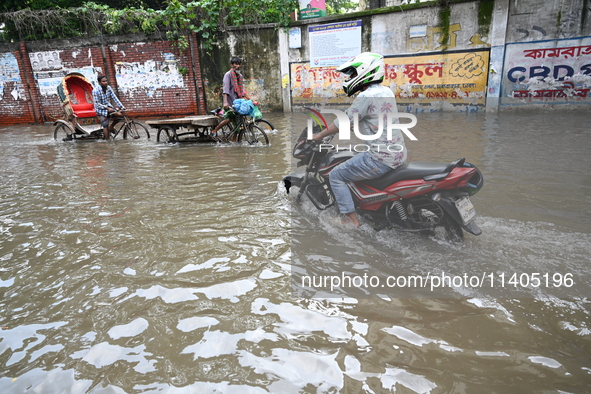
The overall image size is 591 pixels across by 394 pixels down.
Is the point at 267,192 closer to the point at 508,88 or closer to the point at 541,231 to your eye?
the point at 541,231

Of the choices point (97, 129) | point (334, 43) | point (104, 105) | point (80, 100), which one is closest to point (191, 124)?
point (104, 105)

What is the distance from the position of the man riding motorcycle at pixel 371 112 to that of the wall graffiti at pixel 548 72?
1091cm

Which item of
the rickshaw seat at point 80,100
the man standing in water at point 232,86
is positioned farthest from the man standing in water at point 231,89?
the rickshaw seat at point 80,100

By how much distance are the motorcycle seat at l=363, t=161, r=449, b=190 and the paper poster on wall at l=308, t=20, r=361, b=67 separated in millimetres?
11380

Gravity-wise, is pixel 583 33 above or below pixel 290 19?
below

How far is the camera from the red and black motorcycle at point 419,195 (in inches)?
118

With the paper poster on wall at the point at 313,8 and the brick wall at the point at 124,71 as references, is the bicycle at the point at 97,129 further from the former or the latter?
the paper poster on wall at the point at 313,8

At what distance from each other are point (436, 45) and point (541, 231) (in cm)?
1100

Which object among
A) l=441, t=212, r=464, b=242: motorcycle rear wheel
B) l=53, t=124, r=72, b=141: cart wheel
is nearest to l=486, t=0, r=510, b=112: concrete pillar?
l=441, t=212, r=464, b=242: motorcycle rear wheel

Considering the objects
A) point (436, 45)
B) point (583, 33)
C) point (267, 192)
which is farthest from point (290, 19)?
point (267, 192)

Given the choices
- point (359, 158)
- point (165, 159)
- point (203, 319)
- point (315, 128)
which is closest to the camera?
point (203, 319)

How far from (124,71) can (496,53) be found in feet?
45.4

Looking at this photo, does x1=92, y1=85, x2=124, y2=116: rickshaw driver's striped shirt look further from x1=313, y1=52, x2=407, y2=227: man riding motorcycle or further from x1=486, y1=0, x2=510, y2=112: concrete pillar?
x1=486, y1=0, x2=510, y2=112: concrete pillar

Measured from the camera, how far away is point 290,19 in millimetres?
14484
